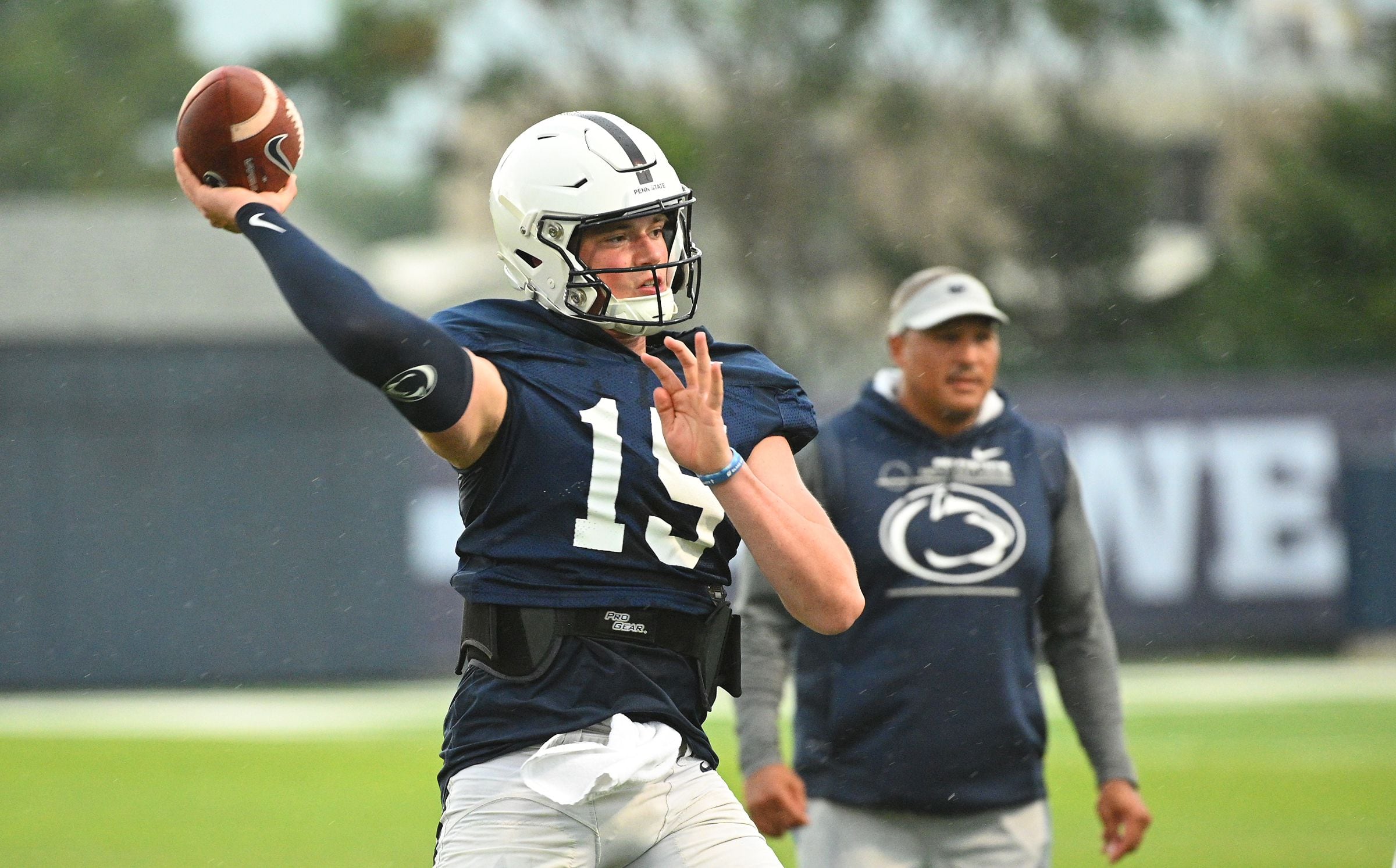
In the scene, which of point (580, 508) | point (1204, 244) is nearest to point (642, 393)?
point (580, 508)

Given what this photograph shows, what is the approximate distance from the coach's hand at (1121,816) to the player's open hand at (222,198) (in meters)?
2.98

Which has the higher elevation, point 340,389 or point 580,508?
point 340,389

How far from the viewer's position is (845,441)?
18.0ft

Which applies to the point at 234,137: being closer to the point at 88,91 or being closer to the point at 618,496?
the point at 618,496

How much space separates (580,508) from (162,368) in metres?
14.4

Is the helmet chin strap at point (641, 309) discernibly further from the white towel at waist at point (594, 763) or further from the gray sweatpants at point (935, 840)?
the gray sweatpants at point (935, 840)

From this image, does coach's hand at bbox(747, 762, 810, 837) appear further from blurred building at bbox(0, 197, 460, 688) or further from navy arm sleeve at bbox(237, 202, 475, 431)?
blurred building at bbox(0, 197, 460, 688)

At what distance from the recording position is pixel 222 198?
3.33 meters

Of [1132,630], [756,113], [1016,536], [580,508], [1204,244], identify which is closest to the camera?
[580,508]

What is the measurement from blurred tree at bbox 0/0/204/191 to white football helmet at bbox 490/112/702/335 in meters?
36.5

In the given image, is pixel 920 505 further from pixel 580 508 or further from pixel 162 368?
pixel 162 368

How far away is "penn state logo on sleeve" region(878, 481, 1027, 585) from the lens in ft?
17.3

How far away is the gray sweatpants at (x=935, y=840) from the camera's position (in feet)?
16.9

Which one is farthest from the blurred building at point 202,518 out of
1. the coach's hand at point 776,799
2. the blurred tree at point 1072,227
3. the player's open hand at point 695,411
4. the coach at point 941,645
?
the blurred tree at point 1072,227
